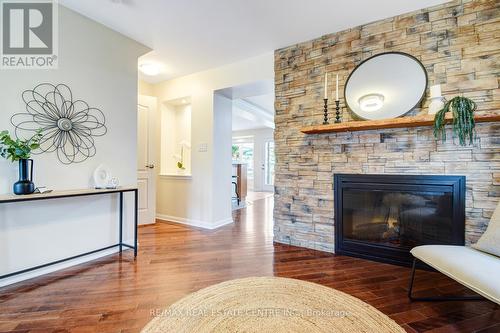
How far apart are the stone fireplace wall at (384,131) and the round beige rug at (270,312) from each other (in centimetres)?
110

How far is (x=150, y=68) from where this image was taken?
11.6 feet

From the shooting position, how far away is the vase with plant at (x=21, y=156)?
1.81 m

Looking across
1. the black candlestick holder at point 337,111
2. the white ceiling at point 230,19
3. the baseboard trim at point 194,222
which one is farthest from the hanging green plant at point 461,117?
the baseboard trim at point 194,222

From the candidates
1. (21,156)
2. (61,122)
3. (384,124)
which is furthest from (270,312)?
(61,122)

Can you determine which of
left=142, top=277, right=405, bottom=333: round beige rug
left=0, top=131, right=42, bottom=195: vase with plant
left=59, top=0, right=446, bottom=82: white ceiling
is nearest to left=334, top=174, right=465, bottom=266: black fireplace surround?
left=142, top=277, right=405, bottom=333: round beige rug

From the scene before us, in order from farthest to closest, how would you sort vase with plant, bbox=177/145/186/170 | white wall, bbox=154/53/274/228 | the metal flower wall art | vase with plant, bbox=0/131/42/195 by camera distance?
1. vase with plant, bbox=177/145/186/170
2. white wall, bbox=154/53/274/228
3. the metal flower wall art
4. vase with plant, bbox=0/131/42/195

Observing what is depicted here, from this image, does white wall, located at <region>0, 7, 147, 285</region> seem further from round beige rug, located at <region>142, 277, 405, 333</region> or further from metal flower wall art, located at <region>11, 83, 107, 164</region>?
round beige rug, located at <region>142, 277, 405, 333</region>

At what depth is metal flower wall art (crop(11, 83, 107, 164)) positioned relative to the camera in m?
2.04

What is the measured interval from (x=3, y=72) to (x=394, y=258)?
386 centimetres

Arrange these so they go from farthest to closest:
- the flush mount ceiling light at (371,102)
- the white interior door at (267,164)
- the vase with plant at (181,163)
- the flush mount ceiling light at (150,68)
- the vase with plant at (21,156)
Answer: the white interior door at (267,164), the vase with plant at (181,163), the flush mount ceiling light at (150,68), the flush mount ceiling light at (371,102), the vase with plant at (21,156)

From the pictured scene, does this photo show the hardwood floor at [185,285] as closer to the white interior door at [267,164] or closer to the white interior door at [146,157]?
the white interior door at [146,157]

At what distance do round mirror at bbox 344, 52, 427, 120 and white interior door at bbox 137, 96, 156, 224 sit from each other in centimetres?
296

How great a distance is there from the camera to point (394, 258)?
2.35 m

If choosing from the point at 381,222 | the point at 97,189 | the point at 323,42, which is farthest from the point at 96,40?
the point at 381,222
